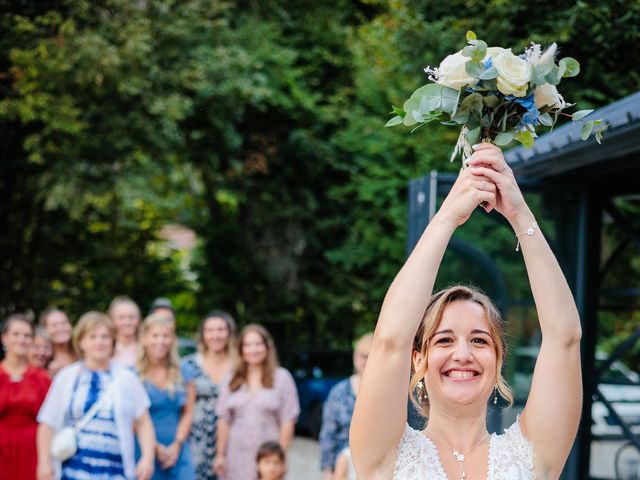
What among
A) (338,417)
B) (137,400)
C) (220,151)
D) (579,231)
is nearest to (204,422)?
(137,400)

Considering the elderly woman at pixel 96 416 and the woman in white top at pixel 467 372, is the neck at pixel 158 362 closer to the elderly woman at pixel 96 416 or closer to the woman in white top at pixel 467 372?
the elderly woman at pixel 96 416

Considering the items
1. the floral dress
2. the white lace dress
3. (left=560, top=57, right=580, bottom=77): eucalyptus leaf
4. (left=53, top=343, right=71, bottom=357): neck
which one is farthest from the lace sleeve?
(left=53, top=343, right=71, bottom=357): neck

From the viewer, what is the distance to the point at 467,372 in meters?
2.57

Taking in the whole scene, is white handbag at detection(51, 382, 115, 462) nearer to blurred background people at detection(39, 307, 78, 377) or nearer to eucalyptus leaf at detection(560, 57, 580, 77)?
blurred background people at detection(39, 307, 78, 377)

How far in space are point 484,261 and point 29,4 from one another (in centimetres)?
712

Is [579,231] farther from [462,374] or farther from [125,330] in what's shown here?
[462,374]

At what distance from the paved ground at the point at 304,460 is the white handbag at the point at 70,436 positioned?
647 cm

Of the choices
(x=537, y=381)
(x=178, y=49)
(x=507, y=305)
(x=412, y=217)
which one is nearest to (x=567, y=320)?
(x=537, y=381)

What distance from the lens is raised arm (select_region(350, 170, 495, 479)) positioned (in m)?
2.39

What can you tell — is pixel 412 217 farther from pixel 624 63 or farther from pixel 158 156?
pixel 158 156

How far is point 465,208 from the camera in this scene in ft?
8.07

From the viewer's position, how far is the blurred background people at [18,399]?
745 centimetres

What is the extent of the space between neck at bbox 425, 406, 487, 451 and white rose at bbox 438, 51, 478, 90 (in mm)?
870

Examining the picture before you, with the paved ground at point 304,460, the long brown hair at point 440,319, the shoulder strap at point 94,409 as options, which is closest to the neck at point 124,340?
the shoulder strap at point 94,409
